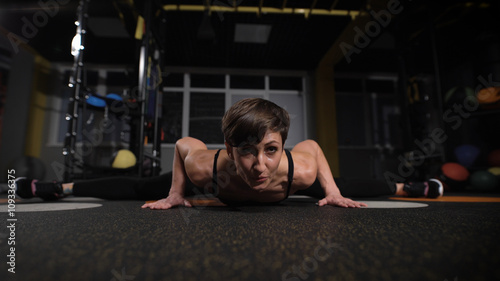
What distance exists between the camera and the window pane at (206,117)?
20.9 feet

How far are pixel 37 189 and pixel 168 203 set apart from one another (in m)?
1.15

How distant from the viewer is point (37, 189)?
1776mm

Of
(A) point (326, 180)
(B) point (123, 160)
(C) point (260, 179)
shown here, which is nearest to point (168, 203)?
(C) point (260, 179)

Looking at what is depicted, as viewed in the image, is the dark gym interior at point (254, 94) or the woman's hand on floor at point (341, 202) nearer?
the dark gym interior at point (254, 94)

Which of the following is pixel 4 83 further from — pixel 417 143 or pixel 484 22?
pixel 484 22

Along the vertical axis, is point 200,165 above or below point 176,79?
below

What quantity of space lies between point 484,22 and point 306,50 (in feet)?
10.5

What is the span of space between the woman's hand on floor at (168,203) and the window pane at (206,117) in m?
4.91

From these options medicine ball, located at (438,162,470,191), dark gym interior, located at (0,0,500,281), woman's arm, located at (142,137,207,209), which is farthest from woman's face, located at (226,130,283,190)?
medicine ball, located at (438,162,470,191)

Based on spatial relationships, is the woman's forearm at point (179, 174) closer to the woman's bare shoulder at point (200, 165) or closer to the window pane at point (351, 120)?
the woman's bare shoulder at point (200, 165)

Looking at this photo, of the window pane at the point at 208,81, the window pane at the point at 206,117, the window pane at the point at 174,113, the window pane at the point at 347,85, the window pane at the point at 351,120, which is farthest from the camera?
the window pane at the point at 347,85

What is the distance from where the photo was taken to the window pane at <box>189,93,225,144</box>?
636 centimetres

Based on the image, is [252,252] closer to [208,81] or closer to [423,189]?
[423,189]

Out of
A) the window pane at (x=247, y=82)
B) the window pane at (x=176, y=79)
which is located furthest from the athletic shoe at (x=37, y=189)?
the window pane at (x=247, y=82)
